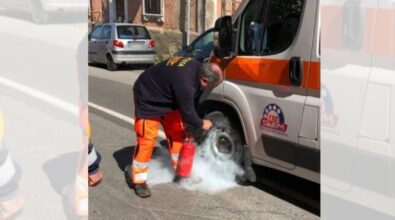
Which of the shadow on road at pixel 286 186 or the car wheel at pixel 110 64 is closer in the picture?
the shadow on road at pixel 286 186

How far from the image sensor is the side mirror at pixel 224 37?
4430 mm

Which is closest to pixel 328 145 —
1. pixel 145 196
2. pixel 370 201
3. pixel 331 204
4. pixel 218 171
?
pixel 331 204

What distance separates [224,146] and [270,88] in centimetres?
102

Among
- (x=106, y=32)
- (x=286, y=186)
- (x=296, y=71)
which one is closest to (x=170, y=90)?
(x=296, y=71)

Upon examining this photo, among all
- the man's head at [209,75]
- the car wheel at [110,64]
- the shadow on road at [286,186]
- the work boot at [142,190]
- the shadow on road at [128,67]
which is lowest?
the shadow on road at [128,67]

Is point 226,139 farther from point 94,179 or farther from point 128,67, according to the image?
point 128,67

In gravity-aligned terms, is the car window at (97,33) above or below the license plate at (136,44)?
above

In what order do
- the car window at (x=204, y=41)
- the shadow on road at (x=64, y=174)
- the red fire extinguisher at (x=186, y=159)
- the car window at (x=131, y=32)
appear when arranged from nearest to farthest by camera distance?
the shadow on road at (x=64, y=174) → the red fire extinguisher at (x=186, y=159) → the car window at (x=204, y=41) → the car window at (x=131, y=32)

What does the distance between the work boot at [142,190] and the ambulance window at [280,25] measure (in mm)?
1570

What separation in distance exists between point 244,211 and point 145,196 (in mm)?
887

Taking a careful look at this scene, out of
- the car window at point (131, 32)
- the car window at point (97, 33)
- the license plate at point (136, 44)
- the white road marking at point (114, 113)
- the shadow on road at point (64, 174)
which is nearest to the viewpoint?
the shadow on road at point (64, 174)

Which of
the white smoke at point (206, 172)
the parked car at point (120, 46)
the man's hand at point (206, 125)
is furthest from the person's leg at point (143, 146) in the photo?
the parked car at point (120, 46)

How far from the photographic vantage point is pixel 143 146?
439 cm

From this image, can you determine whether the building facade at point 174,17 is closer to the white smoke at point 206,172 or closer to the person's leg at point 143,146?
the white smoke at point 206,172
